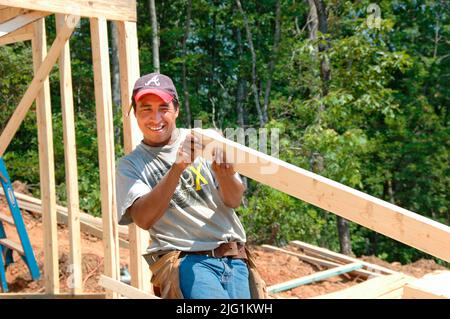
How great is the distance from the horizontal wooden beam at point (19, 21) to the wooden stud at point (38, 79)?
7.8 inches

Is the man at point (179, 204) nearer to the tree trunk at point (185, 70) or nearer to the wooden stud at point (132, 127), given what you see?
the wooden stud at point (132, 127)

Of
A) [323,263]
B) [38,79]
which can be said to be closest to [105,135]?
[38,79]

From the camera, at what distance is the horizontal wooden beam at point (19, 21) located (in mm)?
4793

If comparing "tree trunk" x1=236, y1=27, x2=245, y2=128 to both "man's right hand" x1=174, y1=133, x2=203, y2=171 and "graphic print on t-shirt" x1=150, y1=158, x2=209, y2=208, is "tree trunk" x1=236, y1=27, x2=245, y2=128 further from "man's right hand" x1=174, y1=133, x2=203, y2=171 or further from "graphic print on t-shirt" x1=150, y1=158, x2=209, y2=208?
"man's right hand" x1=174, y1=133, x2=203, y2=171

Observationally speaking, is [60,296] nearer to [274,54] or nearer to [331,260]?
[331,260]

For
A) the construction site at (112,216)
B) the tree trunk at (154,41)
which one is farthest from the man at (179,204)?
the tree trunk at (154,41)

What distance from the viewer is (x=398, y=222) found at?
2.48 m

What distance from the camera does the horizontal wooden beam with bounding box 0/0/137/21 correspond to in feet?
15.6

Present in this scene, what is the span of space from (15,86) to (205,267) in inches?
513

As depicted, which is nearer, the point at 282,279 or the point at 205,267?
the point at 205,267

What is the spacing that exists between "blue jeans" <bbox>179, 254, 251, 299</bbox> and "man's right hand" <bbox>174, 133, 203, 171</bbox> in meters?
0.41

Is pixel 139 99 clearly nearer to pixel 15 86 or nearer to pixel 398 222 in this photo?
pixel 398 222

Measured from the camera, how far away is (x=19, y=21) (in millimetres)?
4906

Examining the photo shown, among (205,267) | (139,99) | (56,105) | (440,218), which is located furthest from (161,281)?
(440,218)
